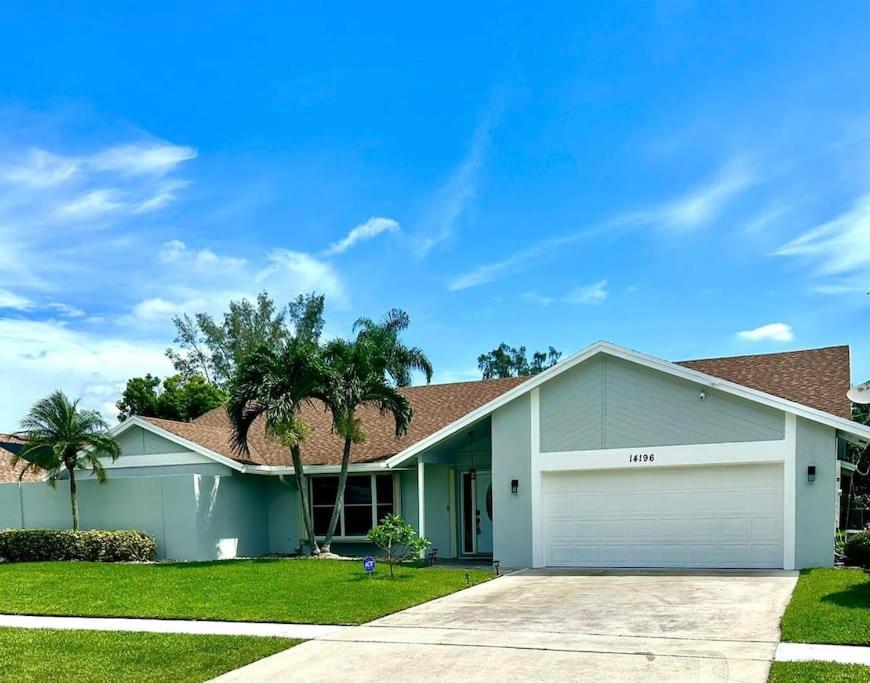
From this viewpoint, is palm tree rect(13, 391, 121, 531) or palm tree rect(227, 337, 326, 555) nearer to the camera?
palm tree rect(227, 337, 326, 555)

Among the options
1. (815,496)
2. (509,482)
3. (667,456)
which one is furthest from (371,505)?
(815,496)

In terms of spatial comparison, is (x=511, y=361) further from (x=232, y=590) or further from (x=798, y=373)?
(x=232, y=590)

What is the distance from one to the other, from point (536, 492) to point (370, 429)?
6827 mm

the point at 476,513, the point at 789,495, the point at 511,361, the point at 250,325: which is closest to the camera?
the point at 789,495

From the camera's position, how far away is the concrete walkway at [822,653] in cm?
829

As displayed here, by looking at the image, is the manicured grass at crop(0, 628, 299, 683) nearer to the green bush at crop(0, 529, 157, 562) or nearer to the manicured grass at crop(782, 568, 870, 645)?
the manicured grass at crop(782, 568, 870, 645)

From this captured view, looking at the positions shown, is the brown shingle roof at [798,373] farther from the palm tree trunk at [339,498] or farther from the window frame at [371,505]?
the palm tree trunk at [339,498]

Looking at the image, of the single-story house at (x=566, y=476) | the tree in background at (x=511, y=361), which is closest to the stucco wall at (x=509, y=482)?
the single-story house at (x=566, y=476)

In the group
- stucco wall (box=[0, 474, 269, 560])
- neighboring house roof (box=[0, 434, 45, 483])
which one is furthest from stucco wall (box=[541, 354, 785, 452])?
neighboring house roof (box=[0, 434, 45, 483])

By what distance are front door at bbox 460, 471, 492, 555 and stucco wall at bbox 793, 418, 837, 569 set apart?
747 centimetres

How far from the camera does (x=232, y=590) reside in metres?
14.1

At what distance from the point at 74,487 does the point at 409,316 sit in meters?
9.52

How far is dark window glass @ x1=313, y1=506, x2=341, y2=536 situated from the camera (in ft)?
72.7

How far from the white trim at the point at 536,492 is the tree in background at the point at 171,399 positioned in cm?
2169
